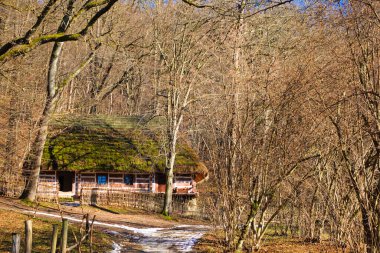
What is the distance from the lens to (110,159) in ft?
99.9

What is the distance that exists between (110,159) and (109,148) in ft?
3.58

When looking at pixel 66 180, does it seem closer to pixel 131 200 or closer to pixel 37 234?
pixel 131 200

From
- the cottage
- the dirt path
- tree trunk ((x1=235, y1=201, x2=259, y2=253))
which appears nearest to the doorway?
the cottage

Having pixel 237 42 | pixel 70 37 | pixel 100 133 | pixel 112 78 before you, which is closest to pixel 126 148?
pixel 100 133

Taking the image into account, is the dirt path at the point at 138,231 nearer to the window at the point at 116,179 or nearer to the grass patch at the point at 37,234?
the grass patch at the point at 37,234

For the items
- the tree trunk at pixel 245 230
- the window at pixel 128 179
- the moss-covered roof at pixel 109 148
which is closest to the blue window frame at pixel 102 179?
the window at pixel 128 179

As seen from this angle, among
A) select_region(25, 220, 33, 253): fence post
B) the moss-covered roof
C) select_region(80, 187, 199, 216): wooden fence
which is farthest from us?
the moss-covered roof

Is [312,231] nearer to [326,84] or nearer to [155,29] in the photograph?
[326,84]

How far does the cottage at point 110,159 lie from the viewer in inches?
1185

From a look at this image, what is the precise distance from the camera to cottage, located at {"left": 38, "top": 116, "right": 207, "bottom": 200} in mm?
30109

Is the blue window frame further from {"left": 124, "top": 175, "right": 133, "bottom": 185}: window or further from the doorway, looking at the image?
the doorway

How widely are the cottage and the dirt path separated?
190 inches

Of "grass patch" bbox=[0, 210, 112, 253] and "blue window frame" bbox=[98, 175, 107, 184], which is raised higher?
"blue window frame" bbox=[98, 175, 107, 184]

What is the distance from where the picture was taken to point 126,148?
31641 mm
